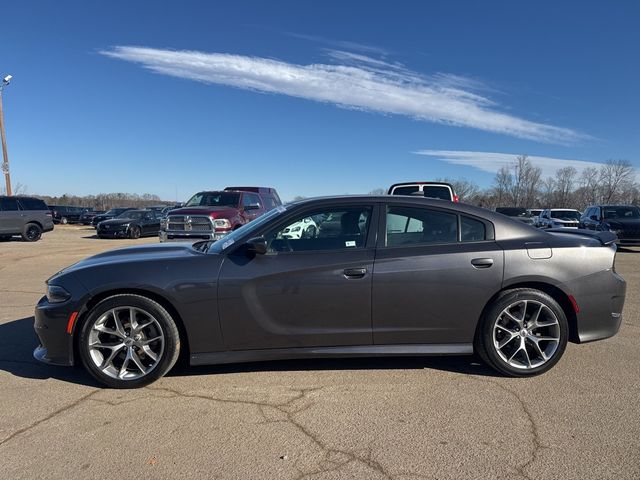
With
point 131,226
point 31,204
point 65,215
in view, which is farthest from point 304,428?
point 65,215

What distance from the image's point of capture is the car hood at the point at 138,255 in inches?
153

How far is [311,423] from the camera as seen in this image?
3.14m

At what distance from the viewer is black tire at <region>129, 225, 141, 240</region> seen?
879 inches

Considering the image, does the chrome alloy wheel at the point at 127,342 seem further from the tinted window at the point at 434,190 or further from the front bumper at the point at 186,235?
the tinted window at the point at 434,190

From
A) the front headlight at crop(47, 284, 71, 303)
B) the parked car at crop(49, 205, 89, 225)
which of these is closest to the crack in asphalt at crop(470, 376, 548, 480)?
the front headlight at crop(47, 284, 71, 303)

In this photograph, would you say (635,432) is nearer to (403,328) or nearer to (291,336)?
(403,328)

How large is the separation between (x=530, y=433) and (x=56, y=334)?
3.67 m

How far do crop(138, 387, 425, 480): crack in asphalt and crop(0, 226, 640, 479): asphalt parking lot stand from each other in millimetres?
12

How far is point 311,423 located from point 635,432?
2.18m

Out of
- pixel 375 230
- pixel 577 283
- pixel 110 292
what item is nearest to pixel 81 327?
pixel 110 292

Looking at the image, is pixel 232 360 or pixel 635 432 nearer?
pixel 635 432

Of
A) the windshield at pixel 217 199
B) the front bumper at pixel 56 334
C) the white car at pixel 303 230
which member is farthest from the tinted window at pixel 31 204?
the white car at pixel 303 230

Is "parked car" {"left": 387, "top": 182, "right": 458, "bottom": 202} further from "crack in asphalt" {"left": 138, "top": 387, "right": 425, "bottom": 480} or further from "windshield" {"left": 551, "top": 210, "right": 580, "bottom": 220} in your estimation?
"windshield" {"left": 551, "top": 210, "right": 580, "bottom": 220}

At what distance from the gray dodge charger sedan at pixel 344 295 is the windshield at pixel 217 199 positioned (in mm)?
8530
